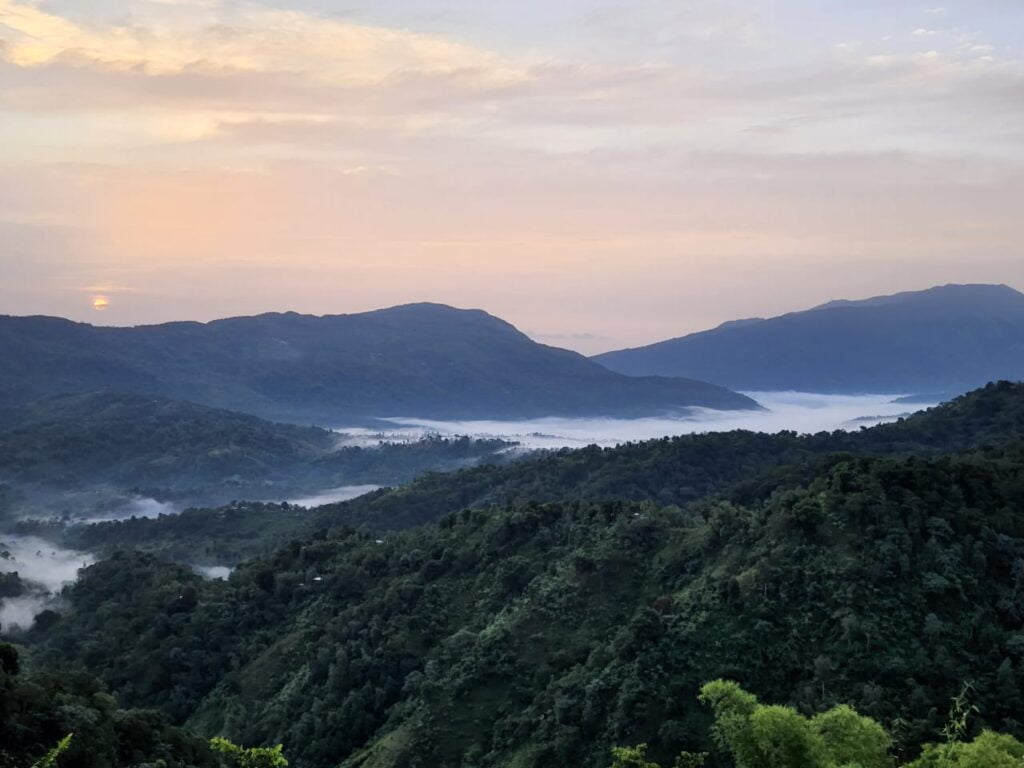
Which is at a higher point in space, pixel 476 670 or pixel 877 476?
pixel 877 476

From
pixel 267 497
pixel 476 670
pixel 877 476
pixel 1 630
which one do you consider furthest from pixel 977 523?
pixel 267 497

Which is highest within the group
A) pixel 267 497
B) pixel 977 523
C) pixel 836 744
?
pixel 977 523

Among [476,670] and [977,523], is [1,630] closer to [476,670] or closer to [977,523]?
[476,670]

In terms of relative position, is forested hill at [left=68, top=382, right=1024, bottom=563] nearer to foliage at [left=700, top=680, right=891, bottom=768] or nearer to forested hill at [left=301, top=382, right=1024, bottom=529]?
forested hill at [left=301, top=382, right=1024, bottom=529]

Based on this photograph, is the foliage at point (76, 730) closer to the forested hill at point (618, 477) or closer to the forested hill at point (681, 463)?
the forested hill at point (618, 477)

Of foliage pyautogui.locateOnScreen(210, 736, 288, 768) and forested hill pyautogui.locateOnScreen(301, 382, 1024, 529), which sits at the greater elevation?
forested hill pyautogui.locateOnScreen(301, 382, 1024, 529)

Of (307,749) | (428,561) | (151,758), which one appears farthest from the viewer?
(428,561)

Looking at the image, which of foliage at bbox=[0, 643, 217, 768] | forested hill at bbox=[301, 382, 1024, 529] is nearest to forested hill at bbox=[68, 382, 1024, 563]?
forested hill at bbox=[301, 382, 1024, 529]

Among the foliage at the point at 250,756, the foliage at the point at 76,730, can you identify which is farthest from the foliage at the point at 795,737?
the foliage at the point at 76,730

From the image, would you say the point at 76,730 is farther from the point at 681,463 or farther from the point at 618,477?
the point at 681,463
